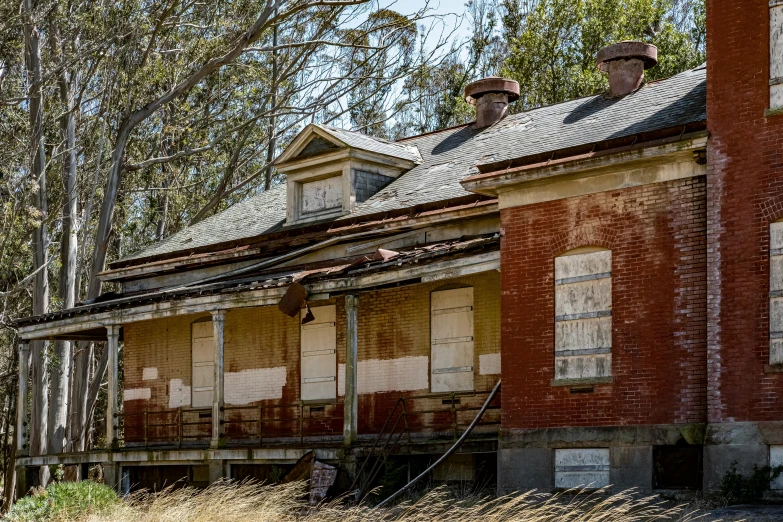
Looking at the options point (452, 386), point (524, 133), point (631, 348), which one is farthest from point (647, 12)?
point (631, 348)

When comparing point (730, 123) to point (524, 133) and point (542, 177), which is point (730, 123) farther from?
point (524, 133)

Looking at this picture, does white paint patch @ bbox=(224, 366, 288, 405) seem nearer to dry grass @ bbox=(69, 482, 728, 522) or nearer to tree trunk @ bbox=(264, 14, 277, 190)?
dry grass @ bbox=(69, 482, 728, 522)

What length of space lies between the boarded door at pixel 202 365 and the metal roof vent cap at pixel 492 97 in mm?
7328

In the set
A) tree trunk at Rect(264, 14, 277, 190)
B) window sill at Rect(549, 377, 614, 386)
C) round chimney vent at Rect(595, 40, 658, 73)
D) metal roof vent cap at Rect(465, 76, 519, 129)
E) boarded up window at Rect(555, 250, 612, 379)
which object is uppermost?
tree trunk at Rect(264, 14, 277, 190)

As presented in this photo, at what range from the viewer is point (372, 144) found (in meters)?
25.5

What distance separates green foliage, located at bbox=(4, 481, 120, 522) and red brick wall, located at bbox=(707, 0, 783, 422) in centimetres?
912

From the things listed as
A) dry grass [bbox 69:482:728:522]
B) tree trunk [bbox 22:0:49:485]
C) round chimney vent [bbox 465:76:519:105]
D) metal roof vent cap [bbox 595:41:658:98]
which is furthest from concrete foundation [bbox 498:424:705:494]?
tree trunk [bbox 22:0:49:485]

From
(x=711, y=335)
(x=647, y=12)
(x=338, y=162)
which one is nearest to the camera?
(x=711, y=335)

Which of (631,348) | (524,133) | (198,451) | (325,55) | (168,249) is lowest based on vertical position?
(198,451)

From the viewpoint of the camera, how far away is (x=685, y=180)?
55.1 ft

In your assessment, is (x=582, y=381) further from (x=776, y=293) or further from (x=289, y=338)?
(x=289, y=338)

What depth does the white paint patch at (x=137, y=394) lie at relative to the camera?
27344 millimetres

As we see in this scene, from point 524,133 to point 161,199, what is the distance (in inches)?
900

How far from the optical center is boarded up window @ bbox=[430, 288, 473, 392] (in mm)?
20953
